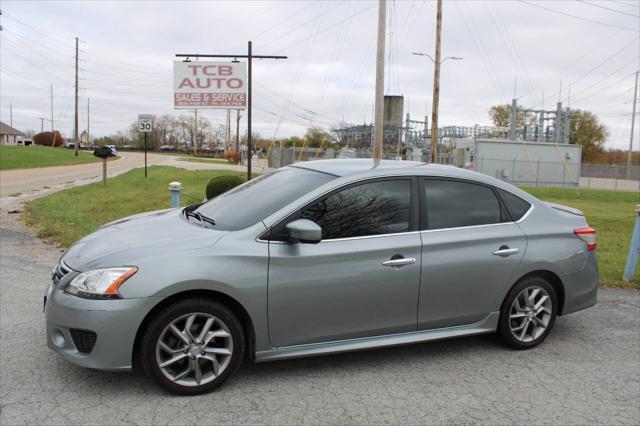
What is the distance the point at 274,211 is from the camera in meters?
3.99

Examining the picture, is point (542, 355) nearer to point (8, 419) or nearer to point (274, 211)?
point (274, 211)

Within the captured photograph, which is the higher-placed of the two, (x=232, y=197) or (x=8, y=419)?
(x=232, y=197)

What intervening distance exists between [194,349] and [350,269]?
120 centimetres

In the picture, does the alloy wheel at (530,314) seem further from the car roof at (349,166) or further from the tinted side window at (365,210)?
the car roof at (349,166)

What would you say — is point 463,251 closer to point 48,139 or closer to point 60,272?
point 60,272

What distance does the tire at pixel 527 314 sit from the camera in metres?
4.58

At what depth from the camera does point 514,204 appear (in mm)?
4762

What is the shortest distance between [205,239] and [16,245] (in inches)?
245

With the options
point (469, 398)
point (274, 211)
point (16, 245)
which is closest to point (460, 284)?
point (469, 398)

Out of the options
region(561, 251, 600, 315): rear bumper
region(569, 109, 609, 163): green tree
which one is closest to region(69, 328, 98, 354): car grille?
region(561, 251, 600, 315): rear bumper

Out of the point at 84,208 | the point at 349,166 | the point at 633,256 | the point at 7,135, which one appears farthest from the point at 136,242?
the point at 7,135

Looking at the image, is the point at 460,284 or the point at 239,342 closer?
the point at 239,342

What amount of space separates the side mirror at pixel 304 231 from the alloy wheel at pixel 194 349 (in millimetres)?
759

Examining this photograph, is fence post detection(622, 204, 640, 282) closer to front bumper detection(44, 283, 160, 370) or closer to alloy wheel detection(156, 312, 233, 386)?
alloy wheel detection(156, 312, 233, 386)
